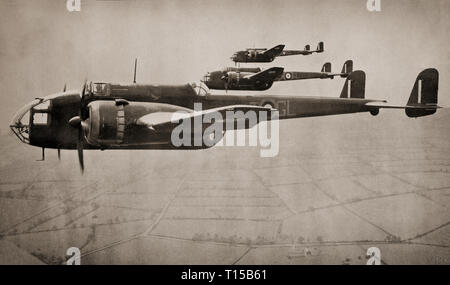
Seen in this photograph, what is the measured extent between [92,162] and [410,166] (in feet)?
21.2

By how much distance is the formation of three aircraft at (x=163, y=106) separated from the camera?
468 centimetres

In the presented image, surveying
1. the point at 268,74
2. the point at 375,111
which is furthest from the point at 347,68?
the point at 268,74

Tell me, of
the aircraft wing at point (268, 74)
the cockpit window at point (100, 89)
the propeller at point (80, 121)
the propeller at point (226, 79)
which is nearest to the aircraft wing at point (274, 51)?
the aircraft wing at point (268, 74)

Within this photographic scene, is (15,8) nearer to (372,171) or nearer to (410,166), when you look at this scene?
(372,171)

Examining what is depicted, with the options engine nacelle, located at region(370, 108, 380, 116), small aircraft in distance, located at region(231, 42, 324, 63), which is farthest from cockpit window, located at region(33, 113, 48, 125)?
engine nacelle, located at region(370, 108, 380, 116)

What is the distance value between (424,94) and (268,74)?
307 centimetres

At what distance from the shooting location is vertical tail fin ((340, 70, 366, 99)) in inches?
250

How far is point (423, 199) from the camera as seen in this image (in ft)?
22.4

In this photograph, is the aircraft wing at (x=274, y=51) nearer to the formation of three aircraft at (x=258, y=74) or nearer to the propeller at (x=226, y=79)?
the formation of three aircraft at (x=258, y=74)

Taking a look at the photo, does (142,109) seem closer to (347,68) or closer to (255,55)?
(255,55)

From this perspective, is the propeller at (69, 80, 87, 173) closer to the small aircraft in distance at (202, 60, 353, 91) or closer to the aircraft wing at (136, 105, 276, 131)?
the aircraft wing at (136, 105, 276, 131)

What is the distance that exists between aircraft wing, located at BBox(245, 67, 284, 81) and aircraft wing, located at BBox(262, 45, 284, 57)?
79 cm

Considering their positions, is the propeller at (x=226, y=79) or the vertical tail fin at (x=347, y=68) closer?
the propeller at (x=226, y=79)

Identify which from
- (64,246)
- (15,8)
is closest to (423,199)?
(64,246)
